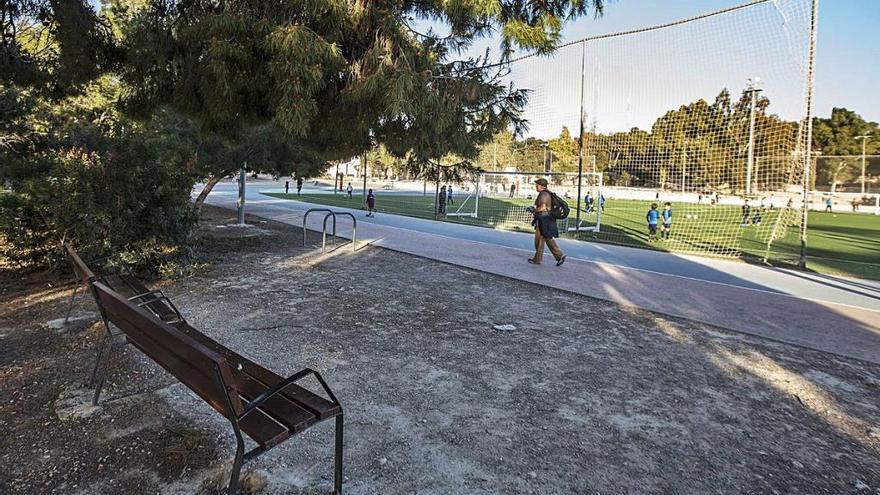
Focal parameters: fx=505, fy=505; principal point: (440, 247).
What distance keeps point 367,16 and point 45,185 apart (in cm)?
483

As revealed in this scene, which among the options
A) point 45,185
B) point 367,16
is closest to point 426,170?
point 367,16

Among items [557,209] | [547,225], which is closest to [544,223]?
[547,225]

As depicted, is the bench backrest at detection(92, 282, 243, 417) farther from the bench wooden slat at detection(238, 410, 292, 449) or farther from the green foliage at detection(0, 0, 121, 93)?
the green foliage at detection(0, 0, 121, 93)

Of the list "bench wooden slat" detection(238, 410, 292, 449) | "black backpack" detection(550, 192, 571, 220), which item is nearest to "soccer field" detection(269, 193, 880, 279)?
"black backpack" detection(550, 192, 571, 220)

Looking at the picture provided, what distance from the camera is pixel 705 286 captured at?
7926 millimetres

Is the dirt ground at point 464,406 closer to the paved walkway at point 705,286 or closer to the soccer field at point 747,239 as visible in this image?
the paved walkway at point 705,286

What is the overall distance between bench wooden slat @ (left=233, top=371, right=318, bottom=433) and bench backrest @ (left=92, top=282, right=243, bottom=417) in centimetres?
21

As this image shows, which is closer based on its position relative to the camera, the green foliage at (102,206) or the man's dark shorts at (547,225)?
the green foliage at (102,206)

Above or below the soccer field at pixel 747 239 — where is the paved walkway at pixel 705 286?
below

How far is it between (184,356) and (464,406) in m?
1.81

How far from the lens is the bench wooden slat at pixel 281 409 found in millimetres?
2227

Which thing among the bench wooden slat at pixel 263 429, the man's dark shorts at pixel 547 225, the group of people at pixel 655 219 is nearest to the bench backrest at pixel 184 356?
the bench wooden slat at pixel 263 429

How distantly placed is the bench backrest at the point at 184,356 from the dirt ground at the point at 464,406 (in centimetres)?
52

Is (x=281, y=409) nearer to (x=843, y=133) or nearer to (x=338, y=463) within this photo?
(x=338, y=463)
